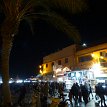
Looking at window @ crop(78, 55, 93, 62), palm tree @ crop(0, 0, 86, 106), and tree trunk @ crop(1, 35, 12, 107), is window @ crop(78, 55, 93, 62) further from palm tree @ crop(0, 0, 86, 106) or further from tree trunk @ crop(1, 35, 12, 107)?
tree trunk @ crop(1, 35, 12, 107)

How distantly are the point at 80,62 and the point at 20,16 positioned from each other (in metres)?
32.6

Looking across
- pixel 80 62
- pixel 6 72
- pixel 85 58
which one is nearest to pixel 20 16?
pixel 6 72

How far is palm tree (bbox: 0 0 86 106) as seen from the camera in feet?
46.5

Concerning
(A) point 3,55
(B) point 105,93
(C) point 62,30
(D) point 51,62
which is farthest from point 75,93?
(D) point 51,62

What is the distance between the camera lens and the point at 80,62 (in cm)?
4728

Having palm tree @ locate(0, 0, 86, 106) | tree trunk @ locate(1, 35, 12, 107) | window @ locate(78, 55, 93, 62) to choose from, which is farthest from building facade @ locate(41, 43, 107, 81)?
tree trunk @ locate(1, 35, 12, 107)

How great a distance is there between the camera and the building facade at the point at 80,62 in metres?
30.5

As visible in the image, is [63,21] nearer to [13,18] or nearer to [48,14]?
[48,14]

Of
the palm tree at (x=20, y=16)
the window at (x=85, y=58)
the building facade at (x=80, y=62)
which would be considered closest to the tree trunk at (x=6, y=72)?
the palm tree at (x=20, y=16)

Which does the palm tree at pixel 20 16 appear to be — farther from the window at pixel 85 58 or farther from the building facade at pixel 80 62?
the window at pixel 85 58

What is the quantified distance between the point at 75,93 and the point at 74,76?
37.7 feet

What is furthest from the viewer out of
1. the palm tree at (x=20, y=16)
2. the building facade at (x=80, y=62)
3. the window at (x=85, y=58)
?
the window at (x=85, y=58)

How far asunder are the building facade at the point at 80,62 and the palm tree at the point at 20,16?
1369cm

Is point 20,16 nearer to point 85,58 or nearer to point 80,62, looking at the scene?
point 85,58
